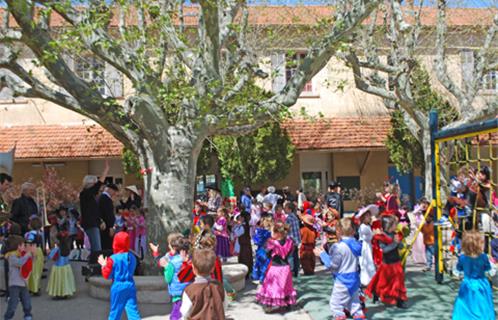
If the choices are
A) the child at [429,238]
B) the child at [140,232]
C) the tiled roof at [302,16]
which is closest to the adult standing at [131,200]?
the child at [140,232]

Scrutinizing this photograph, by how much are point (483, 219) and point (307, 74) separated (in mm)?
4204

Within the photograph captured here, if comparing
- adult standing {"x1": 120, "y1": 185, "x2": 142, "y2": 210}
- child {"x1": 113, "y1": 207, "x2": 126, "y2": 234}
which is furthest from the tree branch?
adult standing {"x1": 120, "y1": 185, "x2": 142, "y2": 210}

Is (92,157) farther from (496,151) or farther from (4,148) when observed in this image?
(496,151)

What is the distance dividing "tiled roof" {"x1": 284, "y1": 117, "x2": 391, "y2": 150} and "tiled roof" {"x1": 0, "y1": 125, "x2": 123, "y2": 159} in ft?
21.4

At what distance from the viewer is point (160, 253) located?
9.27m

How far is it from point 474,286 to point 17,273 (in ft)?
18.6

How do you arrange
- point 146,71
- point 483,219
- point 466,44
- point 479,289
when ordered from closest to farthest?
point 479,289
point 146,71
point 483,219
point 466,44

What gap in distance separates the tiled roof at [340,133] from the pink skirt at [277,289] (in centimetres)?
1282

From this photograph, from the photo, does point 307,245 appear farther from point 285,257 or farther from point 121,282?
point 121,282

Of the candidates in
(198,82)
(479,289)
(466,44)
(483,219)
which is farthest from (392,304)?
(466,44)

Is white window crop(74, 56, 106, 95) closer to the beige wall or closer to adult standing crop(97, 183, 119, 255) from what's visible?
adult standing crop(97, 183, 119, 255)

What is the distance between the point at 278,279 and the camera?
828 centimetres

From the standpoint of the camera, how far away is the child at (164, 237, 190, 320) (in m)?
6.44

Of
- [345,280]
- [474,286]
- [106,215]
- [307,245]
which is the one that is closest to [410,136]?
[307,245]
